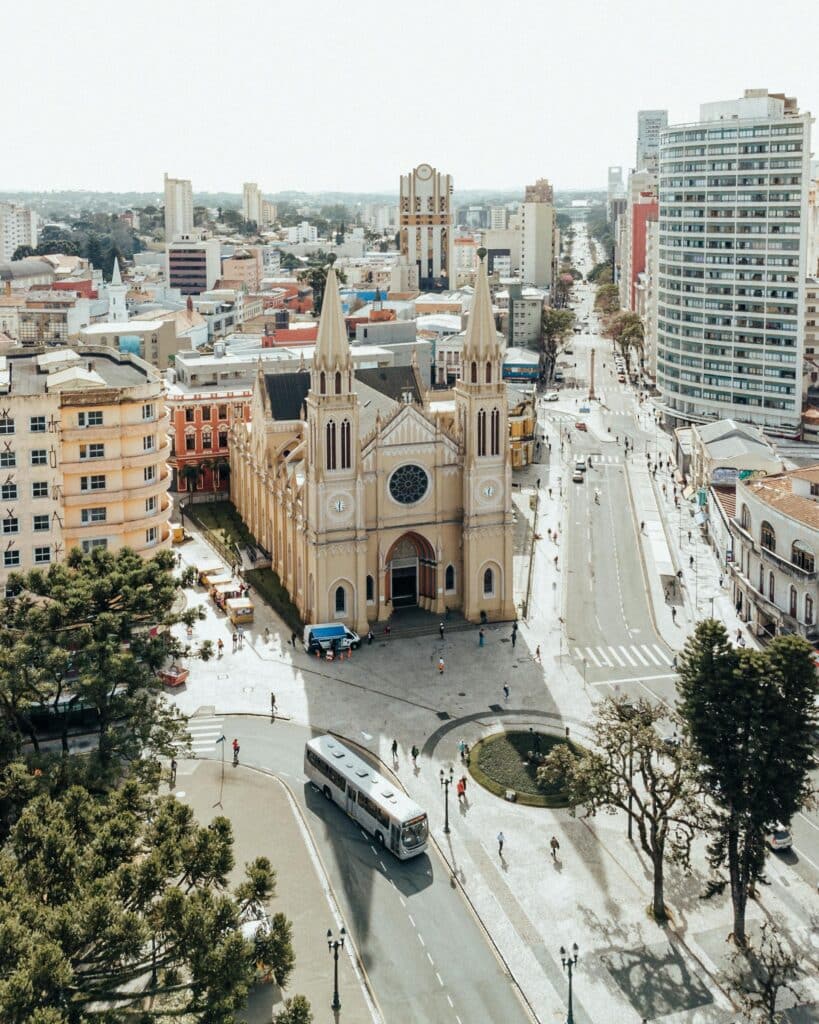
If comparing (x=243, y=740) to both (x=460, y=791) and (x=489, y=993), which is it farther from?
(x=489, y=993)

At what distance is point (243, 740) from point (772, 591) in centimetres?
3763

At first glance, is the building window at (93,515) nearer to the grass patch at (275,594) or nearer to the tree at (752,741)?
the grass patch at (275,594)

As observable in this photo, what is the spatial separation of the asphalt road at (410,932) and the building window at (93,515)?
82.5 feet

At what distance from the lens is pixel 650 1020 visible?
3897 cm

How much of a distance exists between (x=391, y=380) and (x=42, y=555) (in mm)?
39423

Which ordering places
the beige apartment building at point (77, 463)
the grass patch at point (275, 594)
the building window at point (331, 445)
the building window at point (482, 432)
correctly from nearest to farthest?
the beige apartment building at point (77, 463) → the building window at point (331, 445) → the building window at point (482, 432) → the grass patch at point (275, 594)

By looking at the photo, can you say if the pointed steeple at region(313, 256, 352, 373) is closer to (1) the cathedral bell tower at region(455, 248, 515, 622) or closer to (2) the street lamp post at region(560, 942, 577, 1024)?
(1) the cathedral bell tower at region(455, 248, 515, 622)

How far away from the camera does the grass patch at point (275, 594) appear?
254 feet

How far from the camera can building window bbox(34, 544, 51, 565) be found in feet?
218

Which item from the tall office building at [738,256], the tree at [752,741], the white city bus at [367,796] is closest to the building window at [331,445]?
the white city bus at [367,796]

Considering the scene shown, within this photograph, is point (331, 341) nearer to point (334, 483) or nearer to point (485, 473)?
point (334, 483)

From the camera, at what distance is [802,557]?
69562 millimetres

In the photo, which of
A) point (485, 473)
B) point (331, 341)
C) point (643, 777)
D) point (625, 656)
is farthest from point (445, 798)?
point (331, 341)

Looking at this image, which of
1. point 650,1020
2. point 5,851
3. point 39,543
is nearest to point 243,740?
point 39,543
